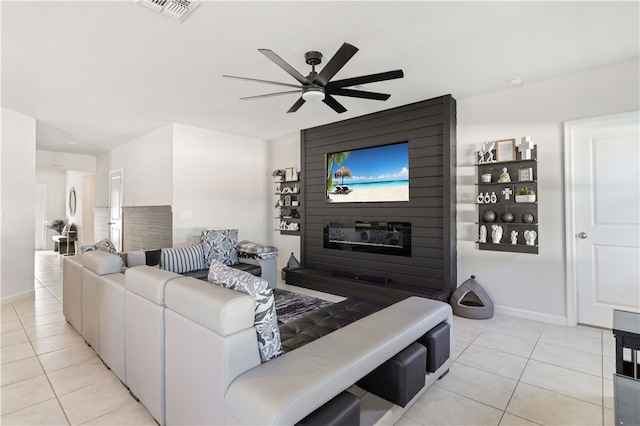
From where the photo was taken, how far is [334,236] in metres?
5.10

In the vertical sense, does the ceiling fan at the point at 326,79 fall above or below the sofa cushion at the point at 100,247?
above

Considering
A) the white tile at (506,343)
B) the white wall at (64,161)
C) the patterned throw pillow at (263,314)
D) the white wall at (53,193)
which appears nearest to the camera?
the patterned throw pillow at (263,314)

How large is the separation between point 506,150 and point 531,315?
1.89m

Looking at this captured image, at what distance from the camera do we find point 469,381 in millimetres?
2254

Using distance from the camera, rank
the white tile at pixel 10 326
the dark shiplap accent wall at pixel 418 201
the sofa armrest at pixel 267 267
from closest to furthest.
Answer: the white tile at pixel 10 326, the dark shiplap accent wall at pixel 418 201, the sofa armrest at pixel 267 267

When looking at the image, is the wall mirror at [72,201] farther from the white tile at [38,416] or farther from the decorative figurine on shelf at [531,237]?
the decorative figurine on shelf at [531,237]

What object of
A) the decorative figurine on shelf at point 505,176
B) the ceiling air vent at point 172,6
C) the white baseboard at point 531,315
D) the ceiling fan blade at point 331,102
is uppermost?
the ceiling air vent at point 172,6

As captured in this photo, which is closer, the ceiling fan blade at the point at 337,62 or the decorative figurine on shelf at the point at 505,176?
the ceiling fan blade at the point at 337,62

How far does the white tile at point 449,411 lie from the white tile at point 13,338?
354 centimetres

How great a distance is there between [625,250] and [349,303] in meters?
2.81

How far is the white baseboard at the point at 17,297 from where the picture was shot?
4164 millimetres

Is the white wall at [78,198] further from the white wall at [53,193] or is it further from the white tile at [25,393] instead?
the white tile at [25,393]

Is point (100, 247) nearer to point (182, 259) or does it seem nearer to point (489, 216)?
point (182, 259)

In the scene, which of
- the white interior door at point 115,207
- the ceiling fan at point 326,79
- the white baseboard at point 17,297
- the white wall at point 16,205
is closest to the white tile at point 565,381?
the ceiling fan at point 326,79
